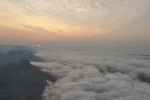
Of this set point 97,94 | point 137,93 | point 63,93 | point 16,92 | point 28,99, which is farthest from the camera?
point 16,92

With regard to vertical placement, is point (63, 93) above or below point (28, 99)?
above

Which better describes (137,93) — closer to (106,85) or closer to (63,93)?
(106,85)

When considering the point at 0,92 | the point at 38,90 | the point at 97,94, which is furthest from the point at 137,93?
the point at 0,92

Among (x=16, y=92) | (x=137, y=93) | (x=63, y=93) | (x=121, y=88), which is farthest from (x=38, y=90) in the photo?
(x=137, y=93)

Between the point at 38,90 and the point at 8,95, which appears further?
the point at 38,90

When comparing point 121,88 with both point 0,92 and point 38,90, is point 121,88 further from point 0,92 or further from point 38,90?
point 0,92

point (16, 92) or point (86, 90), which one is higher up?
point (86, 90)

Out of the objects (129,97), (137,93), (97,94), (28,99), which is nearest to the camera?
(129,97)

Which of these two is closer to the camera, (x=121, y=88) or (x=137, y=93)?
(x=137, y=93)

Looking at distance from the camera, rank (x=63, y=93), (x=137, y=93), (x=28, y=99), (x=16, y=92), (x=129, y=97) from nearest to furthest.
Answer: (x=129, y=97) → (x=137, y=93) → (x=63, y=93) → (x=28, y=99) → (x=16, y=92)
